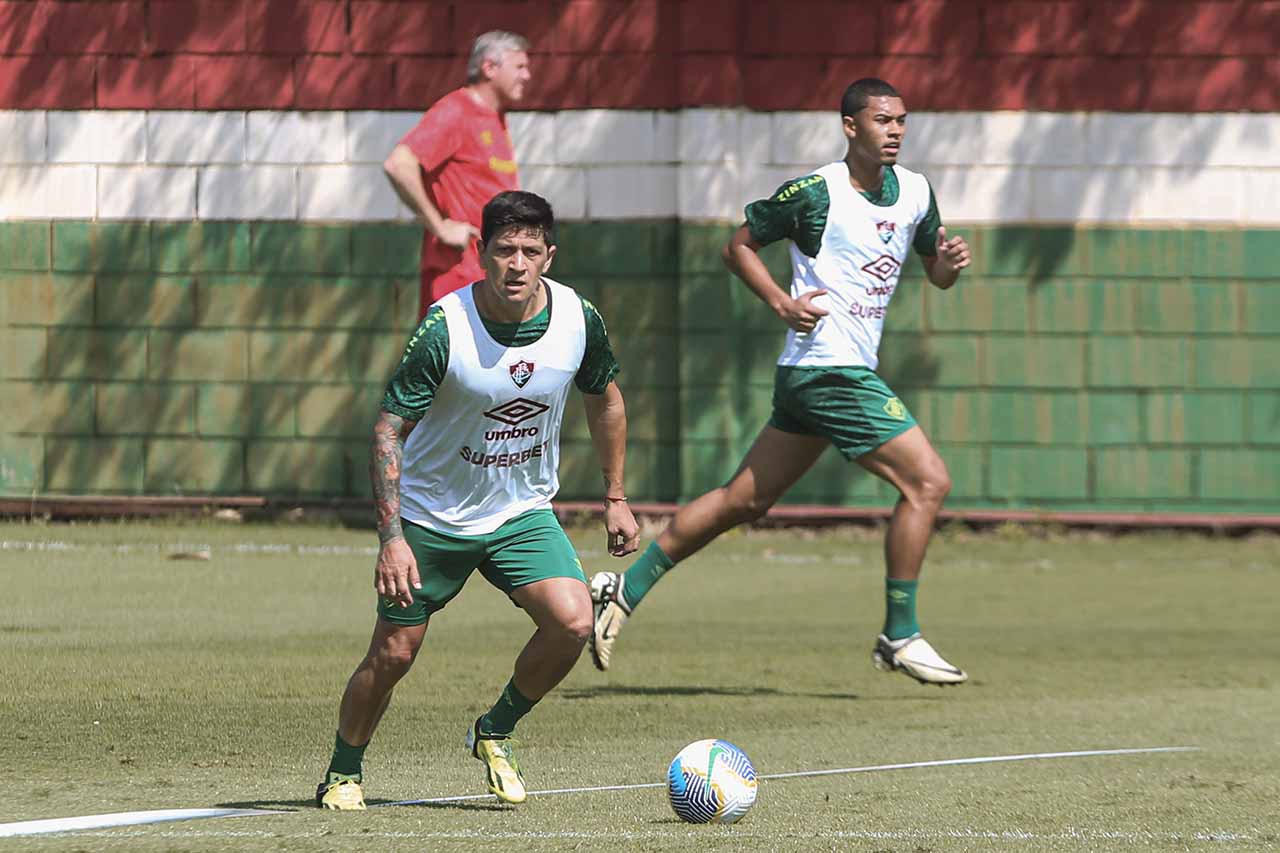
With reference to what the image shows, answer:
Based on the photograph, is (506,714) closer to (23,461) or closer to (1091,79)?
(1091,79)

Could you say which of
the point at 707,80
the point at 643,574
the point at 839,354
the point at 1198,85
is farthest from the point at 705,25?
the point at 643,574

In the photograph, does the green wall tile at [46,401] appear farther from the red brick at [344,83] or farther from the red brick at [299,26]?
the red brick at [299,26]

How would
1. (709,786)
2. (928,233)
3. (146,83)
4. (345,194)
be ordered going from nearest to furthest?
(709,786) → (928,233) → (345,194) → (146,83)

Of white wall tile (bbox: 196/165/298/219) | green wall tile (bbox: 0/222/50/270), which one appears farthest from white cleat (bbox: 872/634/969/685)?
green wall tile (bbox: 0/222/50/270)

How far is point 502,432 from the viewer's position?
6141 millimetres

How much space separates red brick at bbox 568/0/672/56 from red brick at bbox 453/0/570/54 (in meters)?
0.11

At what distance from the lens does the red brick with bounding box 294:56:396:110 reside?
583 inches

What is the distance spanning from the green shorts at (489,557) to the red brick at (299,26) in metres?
9.17

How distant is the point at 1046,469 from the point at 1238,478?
1259 mm

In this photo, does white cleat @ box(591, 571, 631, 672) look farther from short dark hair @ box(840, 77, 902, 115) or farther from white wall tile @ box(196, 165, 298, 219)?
white wall tile @ box(196, 165, 298, 219)

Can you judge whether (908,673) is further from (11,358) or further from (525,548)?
(11,358)

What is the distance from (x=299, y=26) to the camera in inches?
584

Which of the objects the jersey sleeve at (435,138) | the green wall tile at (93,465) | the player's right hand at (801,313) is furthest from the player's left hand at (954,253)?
the green wall tile at (93,465)

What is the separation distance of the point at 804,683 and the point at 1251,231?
6908 millimetres
